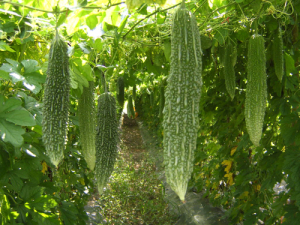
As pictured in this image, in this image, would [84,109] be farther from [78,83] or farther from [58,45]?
[58,45]

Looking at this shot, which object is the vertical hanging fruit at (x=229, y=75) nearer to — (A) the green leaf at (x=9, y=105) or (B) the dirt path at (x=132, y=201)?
(A) the green leaf at (x=9, y=105)

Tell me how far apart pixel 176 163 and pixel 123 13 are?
122cm

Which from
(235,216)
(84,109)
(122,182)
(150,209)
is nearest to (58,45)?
(84,109)

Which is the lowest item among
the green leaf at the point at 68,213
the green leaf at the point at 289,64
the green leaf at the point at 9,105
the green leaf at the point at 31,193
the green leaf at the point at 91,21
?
the green leaf at the point at 68,213

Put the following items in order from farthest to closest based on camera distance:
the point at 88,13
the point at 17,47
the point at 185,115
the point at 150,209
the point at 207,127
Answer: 1. the point at 150,209
2. the point at 207,127
3. the point at 17,47
4. the point at 88,13
5. the point at 185,115

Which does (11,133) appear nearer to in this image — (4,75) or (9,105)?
(9,105)

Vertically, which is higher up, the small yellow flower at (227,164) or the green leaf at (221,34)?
the green leaf at (221,34)

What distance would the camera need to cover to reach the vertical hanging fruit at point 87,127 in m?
1.71

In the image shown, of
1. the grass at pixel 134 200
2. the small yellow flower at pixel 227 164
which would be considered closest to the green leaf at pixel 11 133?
the small yellow flower at pixel 227 164

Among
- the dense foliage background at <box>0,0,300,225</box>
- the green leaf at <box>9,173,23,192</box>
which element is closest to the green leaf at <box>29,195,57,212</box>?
the dense foliage background at <box>0,0,300,225</box>

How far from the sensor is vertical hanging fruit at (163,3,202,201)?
111cm

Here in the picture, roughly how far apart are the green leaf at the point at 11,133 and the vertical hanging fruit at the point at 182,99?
84cm

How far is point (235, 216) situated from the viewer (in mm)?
3602

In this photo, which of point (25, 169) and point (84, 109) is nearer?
point (84, 109)
